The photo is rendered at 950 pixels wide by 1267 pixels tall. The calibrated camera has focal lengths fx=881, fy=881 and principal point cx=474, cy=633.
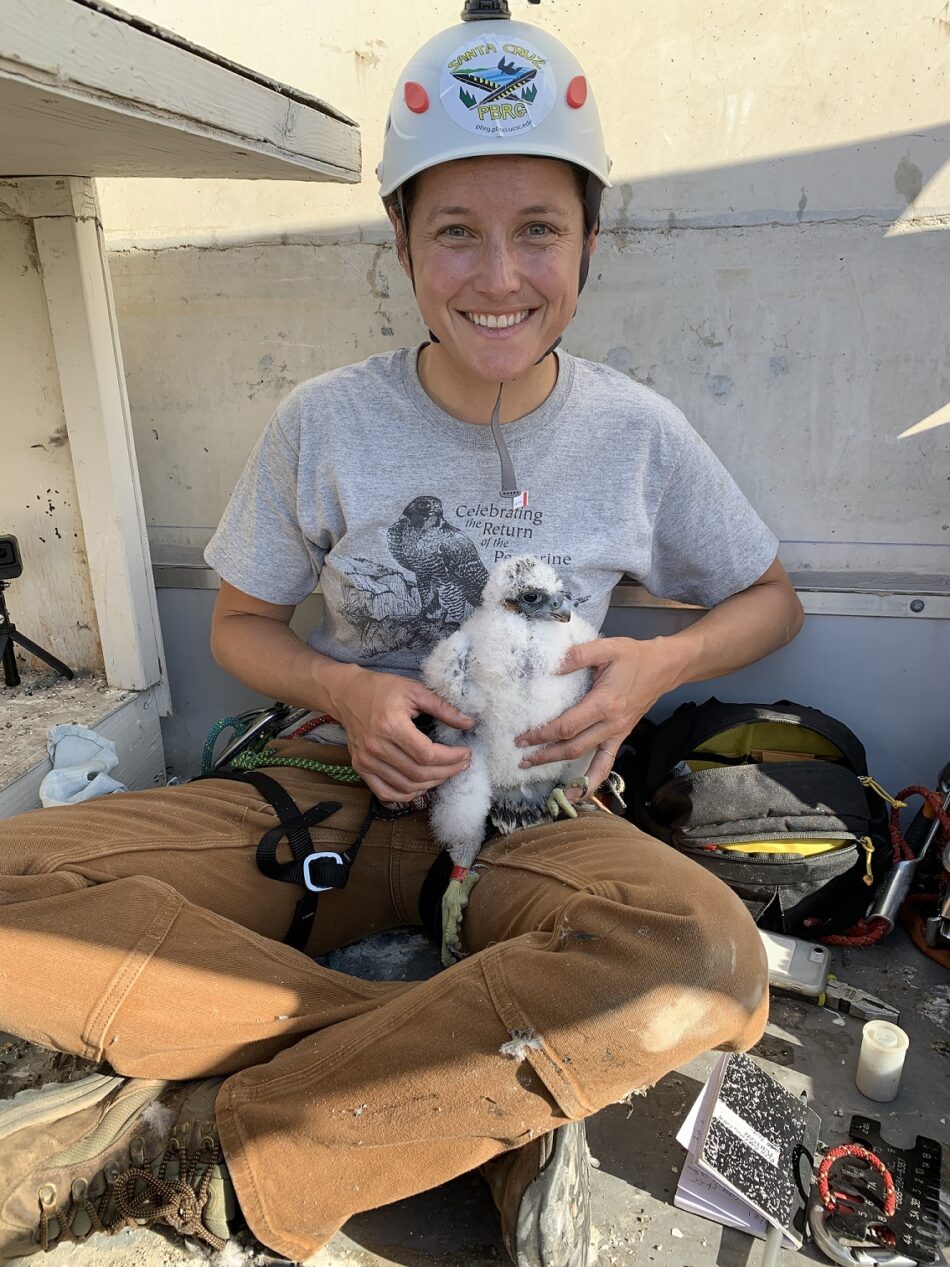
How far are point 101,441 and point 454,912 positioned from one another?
5.40 ft

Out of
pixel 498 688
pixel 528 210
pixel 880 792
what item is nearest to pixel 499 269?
pixel 528 210

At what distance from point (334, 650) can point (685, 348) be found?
4.15 ft

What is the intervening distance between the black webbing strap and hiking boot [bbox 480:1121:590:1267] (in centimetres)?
61

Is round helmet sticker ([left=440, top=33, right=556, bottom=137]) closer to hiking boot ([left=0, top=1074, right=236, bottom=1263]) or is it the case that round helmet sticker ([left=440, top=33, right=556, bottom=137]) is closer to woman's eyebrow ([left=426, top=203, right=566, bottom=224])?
woman's eyebrow ([left=426, top=203, right=566, bottom=224])

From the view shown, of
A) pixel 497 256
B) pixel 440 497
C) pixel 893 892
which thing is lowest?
pixel 893 892

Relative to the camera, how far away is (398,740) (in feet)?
5.47

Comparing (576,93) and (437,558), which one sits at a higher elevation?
(576,93)

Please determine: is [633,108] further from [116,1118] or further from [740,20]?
[116,1118]

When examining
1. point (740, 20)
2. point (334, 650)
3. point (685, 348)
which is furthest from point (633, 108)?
point (334, 650)

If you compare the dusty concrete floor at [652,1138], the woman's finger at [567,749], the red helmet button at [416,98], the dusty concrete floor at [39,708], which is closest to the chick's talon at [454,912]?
the dusty concrete floor at [652,1138]

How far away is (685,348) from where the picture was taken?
7.91 ft

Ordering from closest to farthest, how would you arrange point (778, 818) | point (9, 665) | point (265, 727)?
point (778, 818), point (265, 727), point (9, 665)

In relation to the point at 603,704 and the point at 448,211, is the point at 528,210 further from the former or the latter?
the point at 603,704

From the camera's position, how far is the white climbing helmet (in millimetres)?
1610
